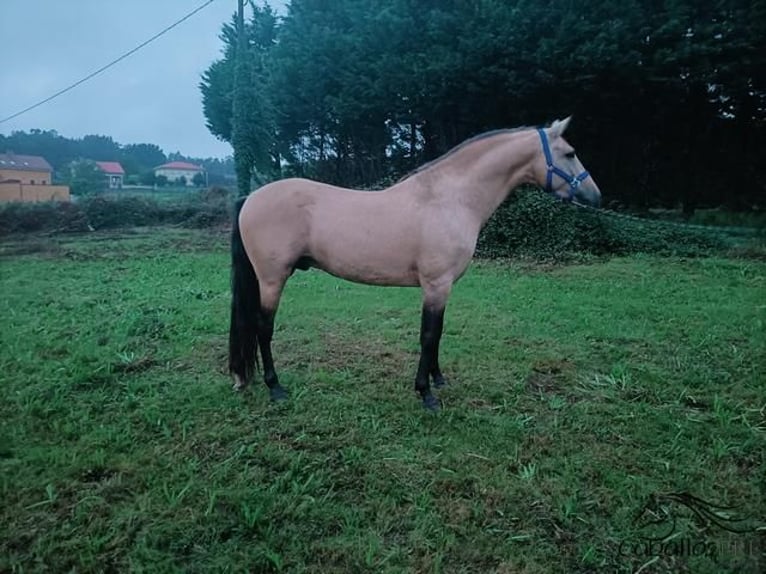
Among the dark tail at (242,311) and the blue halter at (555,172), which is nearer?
the blue halter at (555,172)

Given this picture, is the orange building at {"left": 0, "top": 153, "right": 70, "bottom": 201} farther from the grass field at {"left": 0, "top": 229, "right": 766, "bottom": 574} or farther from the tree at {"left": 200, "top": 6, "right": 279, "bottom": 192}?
the grass field at {"left": 0, "top": 229, "right": 766, "bottom": 574}

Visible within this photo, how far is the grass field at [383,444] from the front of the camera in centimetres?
174

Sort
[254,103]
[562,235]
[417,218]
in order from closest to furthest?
[417,218] < [562,235] < [254,103]

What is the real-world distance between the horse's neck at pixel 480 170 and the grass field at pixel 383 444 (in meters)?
1.36

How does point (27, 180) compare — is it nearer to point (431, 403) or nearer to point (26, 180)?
point (26, 180)

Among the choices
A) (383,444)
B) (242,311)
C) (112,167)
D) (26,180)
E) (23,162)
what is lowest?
(383,444)

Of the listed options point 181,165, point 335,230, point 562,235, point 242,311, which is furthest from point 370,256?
point 181,165

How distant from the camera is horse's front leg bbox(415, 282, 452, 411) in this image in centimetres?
294

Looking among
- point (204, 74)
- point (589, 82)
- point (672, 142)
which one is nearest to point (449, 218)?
point (589, 82)

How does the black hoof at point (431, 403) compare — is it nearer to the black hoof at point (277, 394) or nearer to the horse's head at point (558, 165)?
the black hoof at point (277, 394)

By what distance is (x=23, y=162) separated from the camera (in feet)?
55.1

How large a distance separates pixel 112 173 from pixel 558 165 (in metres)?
29.5

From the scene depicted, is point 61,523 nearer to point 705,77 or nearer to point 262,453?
point 262,453

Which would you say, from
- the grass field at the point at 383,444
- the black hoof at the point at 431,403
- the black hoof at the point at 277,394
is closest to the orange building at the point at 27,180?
the grass field at the point at 383,444
